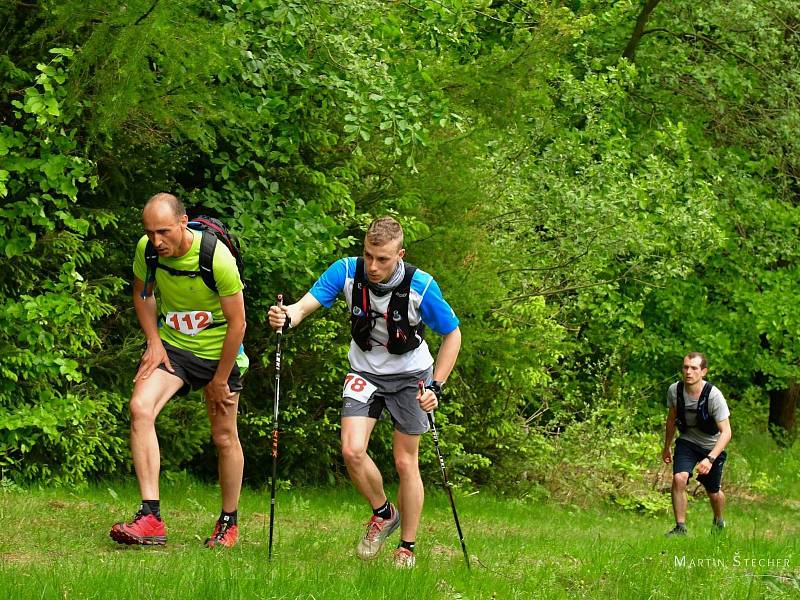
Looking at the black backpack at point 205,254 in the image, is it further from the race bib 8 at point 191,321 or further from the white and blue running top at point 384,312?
the white and blue running top at point 384,312

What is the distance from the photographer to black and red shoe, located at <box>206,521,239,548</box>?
761 cm

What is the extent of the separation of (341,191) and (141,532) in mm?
6030

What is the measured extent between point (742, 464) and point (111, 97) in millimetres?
15239

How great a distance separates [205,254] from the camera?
7.27 m

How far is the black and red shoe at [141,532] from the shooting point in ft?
23.4

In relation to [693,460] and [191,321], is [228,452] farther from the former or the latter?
[693,460]

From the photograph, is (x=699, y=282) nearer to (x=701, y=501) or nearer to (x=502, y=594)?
(x=701, y=501)

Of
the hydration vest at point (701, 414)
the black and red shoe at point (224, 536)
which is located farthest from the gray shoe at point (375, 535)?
the hydration vest at point (701, 414)

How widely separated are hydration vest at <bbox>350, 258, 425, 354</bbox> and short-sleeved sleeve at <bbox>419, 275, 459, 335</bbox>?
0.11 meters

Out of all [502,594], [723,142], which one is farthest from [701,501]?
[502,594]

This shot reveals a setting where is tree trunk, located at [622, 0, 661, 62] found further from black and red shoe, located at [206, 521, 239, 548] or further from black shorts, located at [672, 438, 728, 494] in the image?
black and red shoe, located at [206, 521, 239, 548]

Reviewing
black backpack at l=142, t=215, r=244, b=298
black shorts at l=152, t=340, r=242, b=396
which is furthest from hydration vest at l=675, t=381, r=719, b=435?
black backpack at l=142, t=215, r=244, b=298

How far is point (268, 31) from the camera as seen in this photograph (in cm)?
1080
